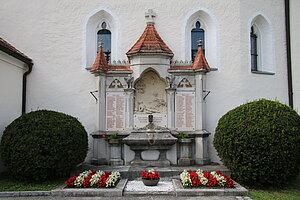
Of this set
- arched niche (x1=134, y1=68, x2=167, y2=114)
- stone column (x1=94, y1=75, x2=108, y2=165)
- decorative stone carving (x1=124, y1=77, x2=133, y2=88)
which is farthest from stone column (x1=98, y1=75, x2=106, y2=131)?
arched niche (x1=134, y1=68, x2=167, y2=114)

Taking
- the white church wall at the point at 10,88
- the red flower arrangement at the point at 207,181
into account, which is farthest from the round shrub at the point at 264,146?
the white church wall at the point at 10,88

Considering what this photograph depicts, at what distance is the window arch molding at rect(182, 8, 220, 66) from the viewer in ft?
36.7

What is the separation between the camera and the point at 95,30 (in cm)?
1166

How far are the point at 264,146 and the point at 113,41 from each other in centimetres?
692

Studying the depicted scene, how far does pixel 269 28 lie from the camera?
11.9 meters

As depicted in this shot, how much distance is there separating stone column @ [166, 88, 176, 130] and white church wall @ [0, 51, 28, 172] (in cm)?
550

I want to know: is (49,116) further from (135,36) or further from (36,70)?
(135,36)

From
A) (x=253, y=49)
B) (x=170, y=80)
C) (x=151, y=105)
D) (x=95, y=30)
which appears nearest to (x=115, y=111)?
(x=151, y=105)

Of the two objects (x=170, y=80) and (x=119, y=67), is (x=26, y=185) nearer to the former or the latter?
(x=119, y=67)

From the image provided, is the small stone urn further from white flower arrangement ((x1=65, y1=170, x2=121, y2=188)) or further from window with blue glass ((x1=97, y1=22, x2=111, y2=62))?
window with blue glass ((x1=97, y1=22, x2=111, y2=62))

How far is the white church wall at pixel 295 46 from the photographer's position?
11641mm

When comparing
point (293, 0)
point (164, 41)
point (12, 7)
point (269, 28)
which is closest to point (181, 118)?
point (164, 41)

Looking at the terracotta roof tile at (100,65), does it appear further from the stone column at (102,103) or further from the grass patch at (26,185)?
the grass patch at (26,185)

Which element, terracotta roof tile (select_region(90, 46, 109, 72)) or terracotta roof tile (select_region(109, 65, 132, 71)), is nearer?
terracotta roof tile (select_region(90, 46, 109, 72))
